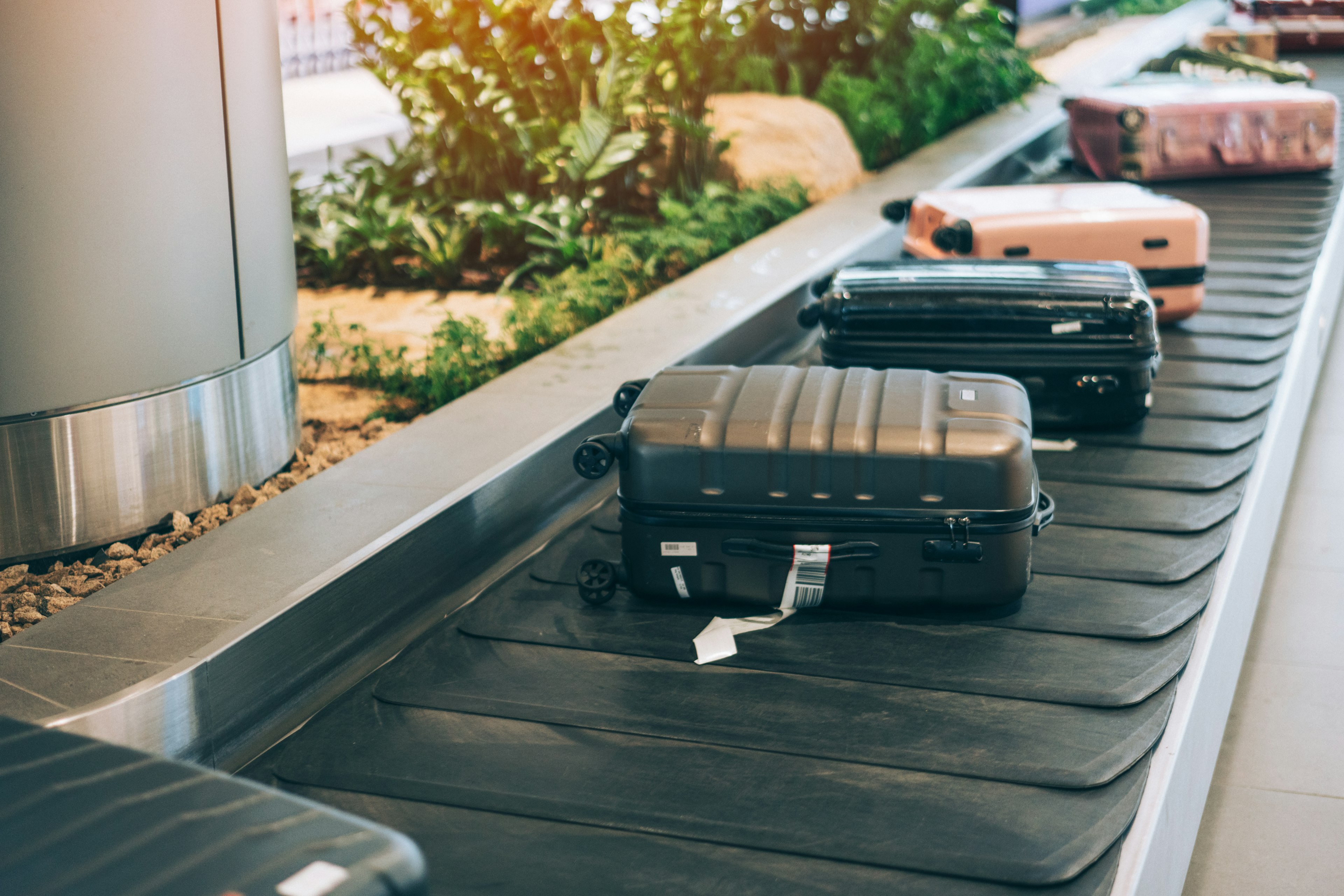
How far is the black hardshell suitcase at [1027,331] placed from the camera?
9.80 ft

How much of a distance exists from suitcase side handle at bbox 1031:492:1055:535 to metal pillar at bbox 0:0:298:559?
1766mm

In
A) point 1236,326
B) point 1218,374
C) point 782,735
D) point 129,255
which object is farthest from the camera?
point 1236,326

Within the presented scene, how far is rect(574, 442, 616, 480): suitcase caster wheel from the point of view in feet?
7.22

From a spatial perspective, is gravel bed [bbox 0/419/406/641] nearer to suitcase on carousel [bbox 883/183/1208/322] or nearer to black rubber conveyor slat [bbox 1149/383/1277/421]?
suitcase on carousel [bbox 883/183/1208/322]

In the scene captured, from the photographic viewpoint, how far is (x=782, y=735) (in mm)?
1842

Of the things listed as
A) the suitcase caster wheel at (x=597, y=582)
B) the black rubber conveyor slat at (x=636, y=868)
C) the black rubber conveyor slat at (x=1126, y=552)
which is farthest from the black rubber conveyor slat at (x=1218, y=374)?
the black rubber conveyor slat at (x=636, y=868)

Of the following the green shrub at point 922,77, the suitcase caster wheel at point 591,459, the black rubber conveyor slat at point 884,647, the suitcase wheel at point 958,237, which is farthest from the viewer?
the green shrub at point 922,77

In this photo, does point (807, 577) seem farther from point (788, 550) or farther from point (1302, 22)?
point (1302, 22)

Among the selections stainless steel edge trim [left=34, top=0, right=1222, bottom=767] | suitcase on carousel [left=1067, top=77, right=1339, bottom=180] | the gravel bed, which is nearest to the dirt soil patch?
stainless steel edge trim [left=34, top=0, right=1222, bottom=767]

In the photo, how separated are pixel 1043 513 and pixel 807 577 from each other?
49 cm

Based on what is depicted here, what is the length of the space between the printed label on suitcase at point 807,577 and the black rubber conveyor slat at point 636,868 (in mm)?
645

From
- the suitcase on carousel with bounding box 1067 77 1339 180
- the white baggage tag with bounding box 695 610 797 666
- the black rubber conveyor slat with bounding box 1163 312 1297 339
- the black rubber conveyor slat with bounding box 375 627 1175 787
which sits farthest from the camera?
the suitcase on carousel with bounding box 1067 77 1339 180

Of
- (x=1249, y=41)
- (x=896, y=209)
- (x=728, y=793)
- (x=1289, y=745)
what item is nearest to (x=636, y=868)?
(x=728, y=793)

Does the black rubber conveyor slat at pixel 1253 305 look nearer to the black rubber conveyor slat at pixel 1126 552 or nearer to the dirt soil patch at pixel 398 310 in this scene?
the black rubber conveyor slat at pixel 1126 552
